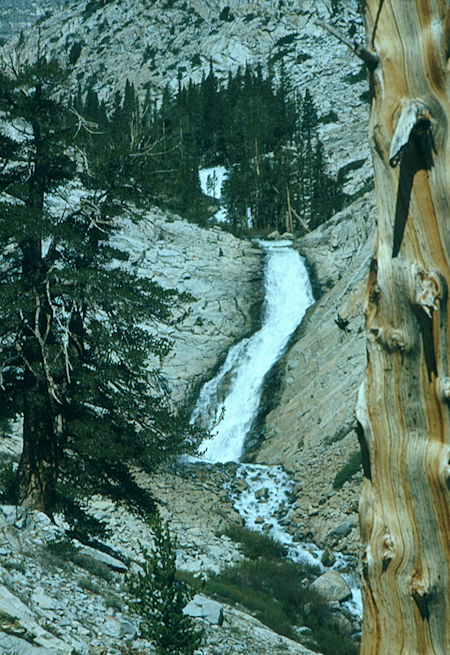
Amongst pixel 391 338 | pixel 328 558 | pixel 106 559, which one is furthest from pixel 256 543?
pixel 391 338

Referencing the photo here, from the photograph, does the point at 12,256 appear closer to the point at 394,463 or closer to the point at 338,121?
the point at 394,463

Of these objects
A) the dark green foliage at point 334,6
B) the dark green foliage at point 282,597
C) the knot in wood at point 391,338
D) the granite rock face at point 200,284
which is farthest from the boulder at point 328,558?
the knot in wood at point 391,338

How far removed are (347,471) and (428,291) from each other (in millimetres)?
16882

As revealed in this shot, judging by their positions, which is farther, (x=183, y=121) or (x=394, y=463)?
(x=183, y=121)

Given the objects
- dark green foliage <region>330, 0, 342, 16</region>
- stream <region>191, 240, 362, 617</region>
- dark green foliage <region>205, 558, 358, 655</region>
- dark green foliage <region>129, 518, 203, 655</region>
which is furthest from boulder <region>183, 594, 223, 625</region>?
dark green foliage <region>330, 0, 342, 16</region>

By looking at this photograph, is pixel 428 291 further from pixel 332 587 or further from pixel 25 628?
pixel 332 587

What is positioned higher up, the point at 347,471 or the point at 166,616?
the point at 347,471

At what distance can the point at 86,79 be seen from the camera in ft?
364

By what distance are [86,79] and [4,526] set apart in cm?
11192

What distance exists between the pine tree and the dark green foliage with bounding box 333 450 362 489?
8213mm

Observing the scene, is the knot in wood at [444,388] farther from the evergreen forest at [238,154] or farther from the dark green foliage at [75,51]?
the dark green foliage at [75,51]

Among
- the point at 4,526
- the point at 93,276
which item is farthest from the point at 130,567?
the point at 93,276

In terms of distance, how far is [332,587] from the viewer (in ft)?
45.1

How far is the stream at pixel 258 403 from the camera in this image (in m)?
18.5
